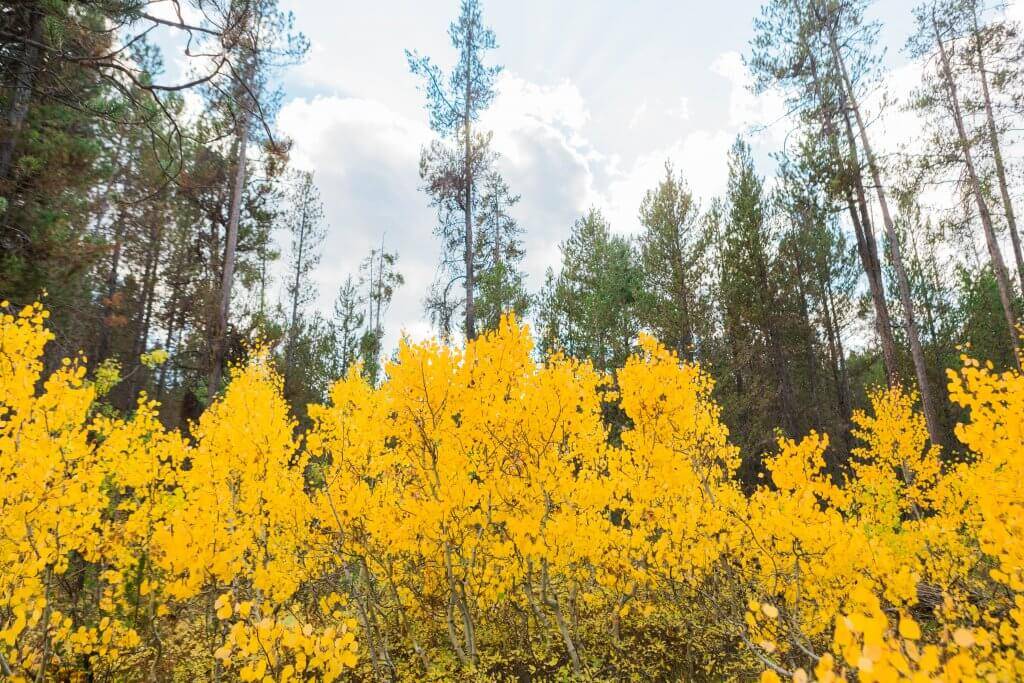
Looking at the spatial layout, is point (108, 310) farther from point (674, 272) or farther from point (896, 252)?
point (896, 252)

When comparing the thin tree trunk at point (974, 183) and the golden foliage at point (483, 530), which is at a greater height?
the thin tree trunk at point (974, 183)

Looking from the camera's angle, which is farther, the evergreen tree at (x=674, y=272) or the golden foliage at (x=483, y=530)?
the evergreen tree at (x=674, y=272)

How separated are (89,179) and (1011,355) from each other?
24593mm

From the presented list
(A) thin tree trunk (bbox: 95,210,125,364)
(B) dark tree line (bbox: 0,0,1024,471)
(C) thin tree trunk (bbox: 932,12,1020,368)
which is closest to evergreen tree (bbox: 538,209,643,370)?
(B) dark tree line (bbox: 0,0,1024,471)

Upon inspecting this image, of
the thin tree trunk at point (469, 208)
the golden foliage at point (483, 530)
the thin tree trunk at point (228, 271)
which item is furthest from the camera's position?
the thin tree trunk at point (469, 208)

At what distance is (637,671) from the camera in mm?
5418

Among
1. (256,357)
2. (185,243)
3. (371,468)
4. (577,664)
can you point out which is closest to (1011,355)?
(577,664)

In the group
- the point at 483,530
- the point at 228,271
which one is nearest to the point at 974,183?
the point at 483,530

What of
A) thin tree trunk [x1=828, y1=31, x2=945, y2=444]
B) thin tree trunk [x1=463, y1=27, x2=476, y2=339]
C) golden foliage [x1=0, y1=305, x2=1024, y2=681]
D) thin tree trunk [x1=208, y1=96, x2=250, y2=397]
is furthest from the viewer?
thin tree trunk [x1=463, y1=27, x2=476, y2=339]

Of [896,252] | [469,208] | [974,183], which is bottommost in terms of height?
[896,252]

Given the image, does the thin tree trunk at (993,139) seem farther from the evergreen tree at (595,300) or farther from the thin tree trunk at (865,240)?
the evergreen tree at (595,300)

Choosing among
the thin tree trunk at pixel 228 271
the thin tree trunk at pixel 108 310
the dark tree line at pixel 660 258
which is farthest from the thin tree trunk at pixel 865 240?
the thin tree trunk at pixel 108 310

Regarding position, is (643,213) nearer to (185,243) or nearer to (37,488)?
(185,243)

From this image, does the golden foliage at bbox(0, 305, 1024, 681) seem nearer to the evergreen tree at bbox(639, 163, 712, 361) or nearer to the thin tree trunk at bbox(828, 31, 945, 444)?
the thin tree trunk at bbox(828, 31, 945, 444)
